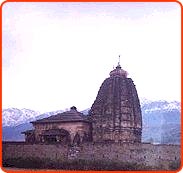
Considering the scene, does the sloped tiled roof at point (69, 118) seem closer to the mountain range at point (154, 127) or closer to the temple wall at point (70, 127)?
the temple wall at point (70, 127)

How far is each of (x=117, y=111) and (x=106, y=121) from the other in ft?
2.34

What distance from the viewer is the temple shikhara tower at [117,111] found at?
69.8 feet

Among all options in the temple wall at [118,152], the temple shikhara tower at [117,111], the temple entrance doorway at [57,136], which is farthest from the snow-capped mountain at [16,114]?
the temple shikhara tower at [117,111]

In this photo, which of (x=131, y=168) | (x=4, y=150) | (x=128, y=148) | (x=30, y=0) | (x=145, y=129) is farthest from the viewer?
(x=145, y=129)

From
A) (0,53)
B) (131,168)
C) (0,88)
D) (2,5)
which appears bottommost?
(131,168)

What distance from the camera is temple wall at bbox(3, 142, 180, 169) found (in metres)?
16.6

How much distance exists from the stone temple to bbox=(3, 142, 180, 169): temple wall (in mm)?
3130

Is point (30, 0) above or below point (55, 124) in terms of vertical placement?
above

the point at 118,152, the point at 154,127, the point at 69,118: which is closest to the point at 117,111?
the point at 69,118

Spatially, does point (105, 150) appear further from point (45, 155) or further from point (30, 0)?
point (30, 0)

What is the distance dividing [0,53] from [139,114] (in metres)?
12.1

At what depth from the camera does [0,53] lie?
11359 millimetres

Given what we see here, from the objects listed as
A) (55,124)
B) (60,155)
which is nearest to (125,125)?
(55,124)

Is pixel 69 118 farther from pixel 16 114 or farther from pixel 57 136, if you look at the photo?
pixel 16 114
